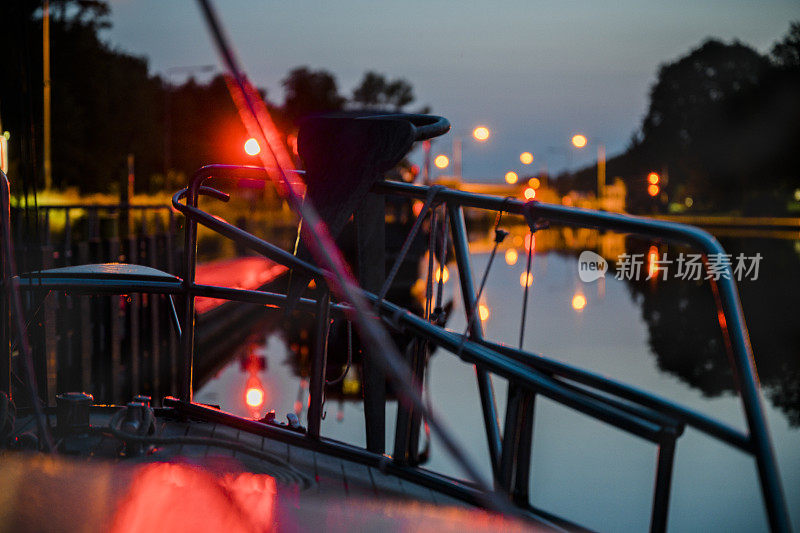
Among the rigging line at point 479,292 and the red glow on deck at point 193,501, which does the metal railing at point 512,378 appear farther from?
the red glow on deck at point 193,501

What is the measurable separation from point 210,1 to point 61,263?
9419 mm

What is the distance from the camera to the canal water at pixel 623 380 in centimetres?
1001

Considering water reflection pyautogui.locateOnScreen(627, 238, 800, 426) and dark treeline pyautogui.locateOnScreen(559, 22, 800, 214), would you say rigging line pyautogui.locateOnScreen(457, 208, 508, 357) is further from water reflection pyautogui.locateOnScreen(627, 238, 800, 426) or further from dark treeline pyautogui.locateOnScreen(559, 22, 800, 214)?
dark treeline pyautogui.locateOnScreen(559, 22, 800, 214)

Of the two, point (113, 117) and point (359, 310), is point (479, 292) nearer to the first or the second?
point (359, 310)

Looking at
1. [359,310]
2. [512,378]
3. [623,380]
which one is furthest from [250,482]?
[623,380]

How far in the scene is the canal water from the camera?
1001 cm

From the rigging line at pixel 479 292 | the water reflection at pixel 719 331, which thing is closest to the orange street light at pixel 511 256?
the water reflection at pixel 719 331

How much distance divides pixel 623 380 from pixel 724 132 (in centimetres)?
4803

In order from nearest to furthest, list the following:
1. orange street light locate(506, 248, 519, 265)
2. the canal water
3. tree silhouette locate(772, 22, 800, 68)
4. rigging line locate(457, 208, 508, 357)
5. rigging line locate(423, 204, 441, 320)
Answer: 1. rigging line locate(457, 208, 508, 357)
2. rigging line locate(423, 204, 441, 320)
3. the canal water
4. orange street light locate(506, 248, 519, 265)
5. tree silhouette locate(772, 22, 800, 68)

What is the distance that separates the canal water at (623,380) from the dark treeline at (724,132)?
2465 centimetres

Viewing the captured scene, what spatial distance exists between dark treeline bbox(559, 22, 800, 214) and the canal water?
24652 millimetres

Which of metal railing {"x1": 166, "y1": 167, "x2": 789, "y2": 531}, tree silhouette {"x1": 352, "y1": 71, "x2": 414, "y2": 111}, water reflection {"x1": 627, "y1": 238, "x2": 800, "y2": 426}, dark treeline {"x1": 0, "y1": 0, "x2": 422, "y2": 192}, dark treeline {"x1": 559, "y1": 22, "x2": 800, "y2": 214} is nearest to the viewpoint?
metal railing {"x1": 166, "y1": 167, "x2": 789, "y2": 531}

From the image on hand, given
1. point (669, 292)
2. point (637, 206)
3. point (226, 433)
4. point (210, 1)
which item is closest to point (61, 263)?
point (226, 433)

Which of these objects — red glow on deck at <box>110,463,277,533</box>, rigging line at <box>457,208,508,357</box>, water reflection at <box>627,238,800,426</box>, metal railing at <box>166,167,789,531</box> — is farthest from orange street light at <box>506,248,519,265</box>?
red glow on deck at <box>110,463,277,533</box>
